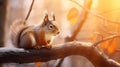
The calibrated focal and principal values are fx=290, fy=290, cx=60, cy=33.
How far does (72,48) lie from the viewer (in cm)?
105

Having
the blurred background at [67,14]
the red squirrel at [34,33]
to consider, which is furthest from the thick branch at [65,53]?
the blurred background at [67,14]

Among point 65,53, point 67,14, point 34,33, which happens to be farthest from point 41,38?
point 67,14

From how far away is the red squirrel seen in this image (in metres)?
1.34

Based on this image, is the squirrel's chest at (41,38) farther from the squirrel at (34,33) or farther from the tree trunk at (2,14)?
the tree trunk at (2,14)

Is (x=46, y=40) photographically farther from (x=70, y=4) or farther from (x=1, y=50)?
(x=70, y=4)

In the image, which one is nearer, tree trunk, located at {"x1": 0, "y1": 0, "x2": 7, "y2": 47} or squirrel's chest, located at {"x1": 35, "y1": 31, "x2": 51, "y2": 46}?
tree trunk, located at {"x1": 0, "y1": 0, "x2": 7, "y2": 47}

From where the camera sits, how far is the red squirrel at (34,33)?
4.40 ft

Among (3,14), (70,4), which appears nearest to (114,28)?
(70,4)

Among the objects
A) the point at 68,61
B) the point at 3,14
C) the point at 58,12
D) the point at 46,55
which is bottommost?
the point at 68,61

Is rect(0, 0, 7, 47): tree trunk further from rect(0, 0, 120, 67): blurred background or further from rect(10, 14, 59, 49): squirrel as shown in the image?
rect(0, 0, 120, 67): blurred background

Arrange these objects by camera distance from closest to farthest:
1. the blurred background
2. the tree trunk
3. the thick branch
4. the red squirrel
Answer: the tree trunk, the thick branch, the red squirrel, the blurred background

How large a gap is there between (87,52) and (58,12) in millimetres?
1267

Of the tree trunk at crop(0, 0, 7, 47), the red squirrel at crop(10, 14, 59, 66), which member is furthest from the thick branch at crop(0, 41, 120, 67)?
the tree trunk at crop(0, 0, 7, 47)

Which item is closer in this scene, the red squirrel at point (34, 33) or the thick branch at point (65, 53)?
the thick branch at point (65, 53)
